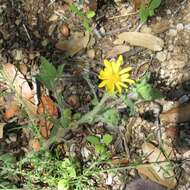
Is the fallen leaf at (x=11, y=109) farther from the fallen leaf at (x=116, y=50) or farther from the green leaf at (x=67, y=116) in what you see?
the fallen leaf at (x=116, y=50)

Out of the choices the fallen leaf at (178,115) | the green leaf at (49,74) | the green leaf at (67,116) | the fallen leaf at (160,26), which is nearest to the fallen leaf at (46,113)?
the green leaf at (67,116)

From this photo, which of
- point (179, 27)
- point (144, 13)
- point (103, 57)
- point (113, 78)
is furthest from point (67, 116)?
point (179, 27)

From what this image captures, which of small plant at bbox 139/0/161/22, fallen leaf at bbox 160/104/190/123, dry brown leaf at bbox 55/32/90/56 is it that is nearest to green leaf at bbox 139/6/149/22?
small plant at bbox 139/0/161/22

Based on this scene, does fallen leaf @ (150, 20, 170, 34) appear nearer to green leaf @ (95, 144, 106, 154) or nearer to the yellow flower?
the yellow flower

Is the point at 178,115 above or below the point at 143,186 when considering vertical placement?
above

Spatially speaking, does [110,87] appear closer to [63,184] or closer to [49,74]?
[49,74]

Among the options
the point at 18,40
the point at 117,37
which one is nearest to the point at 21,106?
the point at 18,40

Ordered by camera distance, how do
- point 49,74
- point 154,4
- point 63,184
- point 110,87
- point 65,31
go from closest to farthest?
point 110,87, point 49,74, point 63,184, point 154,4, point 65,31
